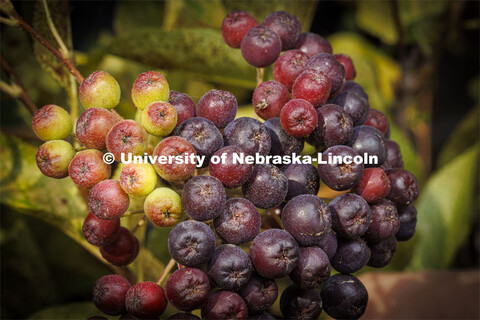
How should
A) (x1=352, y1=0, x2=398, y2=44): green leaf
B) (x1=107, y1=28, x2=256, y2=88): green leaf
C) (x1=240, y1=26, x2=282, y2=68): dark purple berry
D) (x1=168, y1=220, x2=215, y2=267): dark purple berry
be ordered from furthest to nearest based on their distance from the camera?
1. (x1=352, y1=0, x2=398, y2=44): green leaf
2. (x1=107, y1=28, x2=256, y2=88): green leaf
3. (x1=240, y1=26, x2=282, y2=68): dark purple berry
4. (x1=168, y1=220, x2=215, y2=267): dark purple berry

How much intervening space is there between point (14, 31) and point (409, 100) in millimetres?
808

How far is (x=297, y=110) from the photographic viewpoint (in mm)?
375

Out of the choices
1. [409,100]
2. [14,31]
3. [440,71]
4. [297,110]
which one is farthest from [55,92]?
[440,71]

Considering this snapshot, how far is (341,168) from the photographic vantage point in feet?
1.23

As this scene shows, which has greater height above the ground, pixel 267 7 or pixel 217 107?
pixel 267 7

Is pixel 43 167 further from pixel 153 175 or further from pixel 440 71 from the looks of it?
A: pixel 440 71

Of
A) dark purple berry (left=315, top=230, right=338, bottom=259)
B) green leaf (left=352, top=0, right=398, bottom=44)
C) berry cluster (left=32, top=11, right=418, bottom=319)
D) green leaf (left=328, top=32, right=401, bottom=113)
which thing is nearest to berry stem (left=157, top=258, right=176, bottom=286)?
berry cluster (left=32, top=11, right=418, bottom=319)

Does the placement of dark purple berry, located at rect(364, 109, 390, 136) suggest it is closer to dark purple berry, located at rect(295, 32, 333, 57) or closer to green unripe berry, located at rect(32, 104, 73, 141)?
dark purple berry, located at rect(295, 32, 333, 57)

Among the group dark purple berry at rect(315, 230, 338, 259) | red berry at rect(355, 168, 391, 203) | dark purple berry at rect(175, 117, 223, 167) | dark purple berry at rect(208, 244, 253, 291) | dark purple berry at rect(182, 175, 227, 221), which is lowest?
dark purple berry at rect(208, 244, 253, 291)

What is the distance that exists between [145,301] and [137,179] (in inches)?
3.9

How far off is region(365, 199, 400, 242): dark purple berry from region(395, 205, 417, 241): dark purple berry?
4cm

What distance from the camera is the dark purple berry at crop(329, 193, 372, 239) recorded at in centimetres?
38

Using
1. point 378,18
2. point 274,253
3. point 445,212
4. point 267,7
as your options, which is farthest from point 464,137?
point 274,253

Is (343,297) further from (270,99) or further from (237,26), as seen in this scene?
(237,26)
